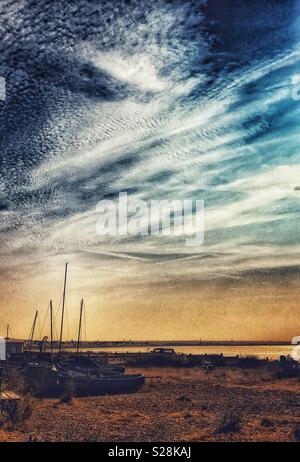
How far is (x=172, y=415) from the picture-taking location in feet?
65.7

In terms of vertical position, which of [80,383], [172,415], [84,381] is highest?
[84,381]

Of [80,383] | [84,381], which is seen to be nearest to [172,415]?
[84,381]

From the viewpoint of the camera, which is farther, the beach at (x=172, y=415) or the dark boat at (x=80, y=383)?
the dark boat at (x=80, y=383)

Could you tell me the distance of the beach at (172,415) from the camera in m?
15.3

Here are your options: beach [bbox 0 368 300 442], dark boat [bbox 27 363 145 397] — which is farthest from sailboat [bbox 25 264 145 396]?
beach [bbox 0 368 300 442]

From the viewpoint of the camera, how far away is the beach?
15336 mm

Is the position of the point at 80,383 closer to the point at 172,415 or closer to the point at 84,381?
the point at 84,381

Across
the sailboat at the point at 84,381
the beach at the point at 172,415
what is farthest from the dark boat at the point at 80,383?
the beach at the point at 172,415

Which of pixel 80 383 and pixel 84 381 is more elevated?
pixel 84 381

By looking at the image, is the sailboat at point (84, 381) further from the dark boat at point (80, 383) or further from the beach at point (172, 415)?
the beach at point (172, 415)

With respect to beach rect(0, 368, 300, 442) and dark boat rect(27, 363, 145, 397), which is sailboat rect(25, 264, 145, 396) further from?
beach rect(0, 368, 300, 442)
